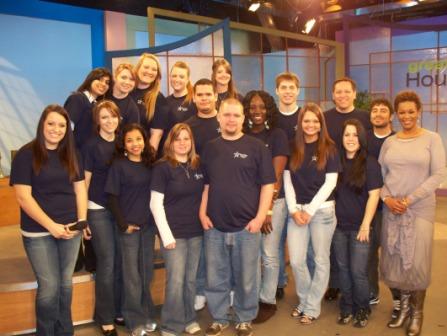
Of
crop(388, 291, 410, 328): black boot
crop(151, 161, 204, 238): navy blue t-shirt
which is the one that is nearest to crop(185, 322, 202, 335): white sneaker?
crop(151, 161, 204, 238): navy blue t-shirt

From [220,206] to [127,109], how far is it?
3.31ft

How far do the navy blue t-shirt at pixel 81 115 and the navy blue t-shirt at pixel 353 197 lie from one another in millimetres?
1747

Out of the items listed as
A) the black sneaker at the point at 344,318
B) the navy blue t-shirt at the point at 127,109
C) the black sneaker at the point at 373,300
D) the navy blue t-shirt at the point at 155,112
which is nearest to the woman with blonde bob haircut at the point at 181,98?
the navy blue t-shirt at the point at 155,112

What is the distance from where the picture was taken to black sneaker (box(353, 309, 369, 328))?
323 centimetres

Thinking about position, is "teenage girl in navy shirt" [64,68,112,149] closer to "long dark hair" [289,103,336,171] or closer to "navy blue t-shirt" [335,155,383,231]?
"long dark hair" [289,103,336,171]

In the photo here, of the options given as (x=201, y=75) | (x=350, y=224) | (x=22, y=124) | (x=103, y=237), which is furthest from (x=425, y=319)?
(x=22, y=124)

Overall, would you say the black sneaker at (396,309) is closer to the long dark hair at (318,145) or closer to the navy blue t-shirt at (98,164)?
the long dark hair at (318,145)

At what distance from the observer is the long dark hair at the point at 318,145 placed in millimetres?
3162

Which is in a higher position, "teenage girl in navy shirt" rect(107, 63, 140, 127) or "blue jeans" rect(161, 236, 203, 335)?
"teenage girl in navy shirt" rect(107, 63, 140, 127)

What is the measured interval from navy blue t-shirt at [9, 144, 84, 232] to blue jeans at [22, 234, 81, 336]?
0.33 feet

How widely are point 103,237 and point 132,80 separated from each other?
44.2 inches

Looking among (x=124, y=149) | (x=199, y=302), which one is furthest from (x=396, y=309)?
(x=124, y=149)

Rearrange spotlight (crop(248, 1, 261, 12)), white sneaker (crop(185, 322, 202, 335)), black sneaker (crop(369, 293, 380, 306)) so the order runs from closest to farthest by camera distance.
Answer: white sneaker (crop(185, 322, 202, 335)), black sneaker (crop(369, 293, 380, 306)), spotlight (crop(248, 1, 261, 12))

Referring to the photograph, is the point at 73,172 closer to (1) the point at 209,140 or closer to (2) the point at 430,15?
(1) the point at 209,140
